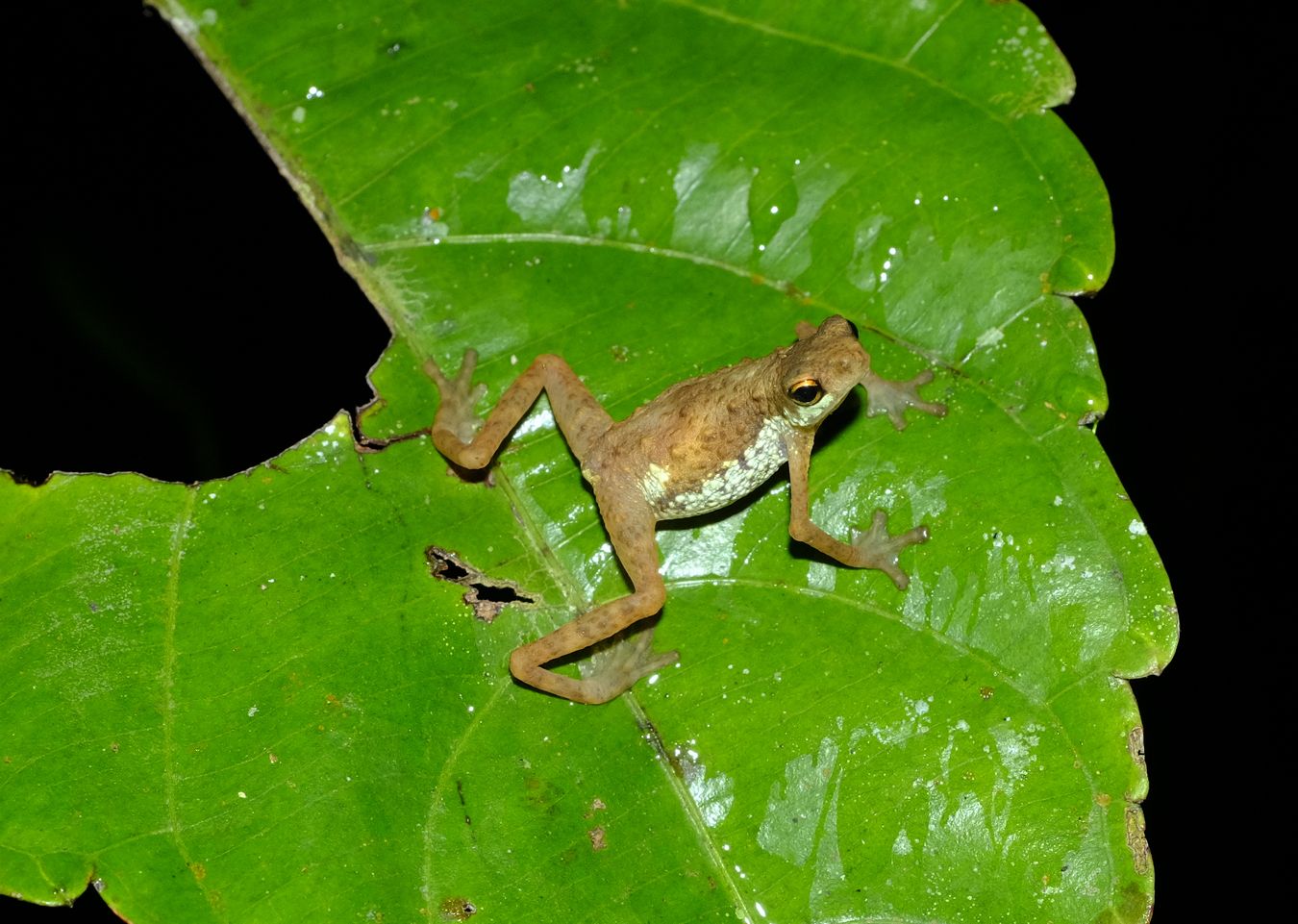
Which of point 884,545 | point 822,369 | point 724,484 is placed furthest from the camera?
point 724,484

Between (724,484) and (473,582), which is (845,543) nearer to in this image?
(724,484)

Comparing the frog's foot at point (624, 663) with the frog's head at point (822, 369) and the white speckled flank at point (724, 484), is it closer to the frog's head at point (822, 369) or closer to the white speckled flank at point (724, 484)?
the white speckled flank at point (724, 484)

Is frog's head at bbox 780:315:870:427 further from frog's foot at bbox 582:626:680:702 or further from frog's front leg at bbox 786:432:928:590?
frog's foot at bbox 582:626:680:702

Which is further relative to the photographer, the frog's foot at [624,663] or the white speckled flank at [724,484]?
the white speckled flank at [724,484]

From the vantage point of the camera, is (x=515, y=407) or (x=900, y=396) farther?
(x=515, y=407)

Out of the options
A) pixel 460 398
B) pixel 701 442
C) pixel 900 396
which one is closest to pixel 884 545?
pixel 900 396

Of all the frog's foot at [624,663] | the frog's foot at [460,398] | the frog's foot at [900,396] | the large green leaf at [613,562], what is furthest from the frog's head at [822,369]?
the frog's foot at [460,398]
